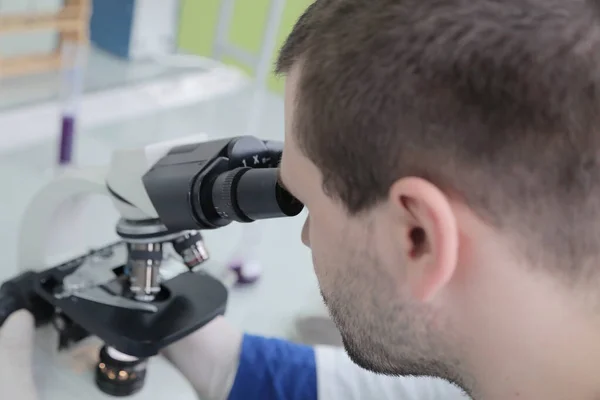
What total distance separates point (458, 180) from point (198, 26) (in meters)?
1.87

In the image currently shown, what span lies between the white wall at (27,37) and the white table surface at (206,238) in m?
0.28

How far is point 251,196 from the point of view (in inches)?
23.5

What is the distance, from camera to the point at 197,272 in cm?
85

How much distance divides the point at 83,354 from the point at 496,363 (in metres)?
0.52

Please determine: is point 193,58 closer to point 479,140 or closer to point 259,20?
point 259,20

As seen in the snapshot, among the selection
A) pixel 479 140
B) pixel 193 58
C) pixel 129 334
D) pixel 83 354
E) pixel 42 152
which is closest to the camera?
pixel 479 140

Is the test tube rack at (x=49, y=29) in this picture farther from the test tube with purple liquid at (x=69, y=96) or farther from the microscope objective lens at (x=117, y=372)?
the microscope objective lens at (x=117, y=372)

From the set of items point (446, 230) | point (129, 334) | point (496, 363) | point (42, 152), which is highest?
point (446, 230)

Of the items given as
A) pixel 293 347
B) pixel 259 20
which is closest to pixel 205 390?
pixel 293 347

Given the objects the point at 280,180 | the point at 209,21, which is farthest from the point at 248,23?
the point at 280,180

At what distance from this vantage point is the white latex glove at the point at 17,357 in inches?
27.8

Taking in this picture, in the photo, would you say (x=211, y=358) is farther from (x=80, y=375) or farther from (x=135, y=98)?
(x=135, y=98)

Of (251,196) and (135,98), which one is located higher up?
(251,196)

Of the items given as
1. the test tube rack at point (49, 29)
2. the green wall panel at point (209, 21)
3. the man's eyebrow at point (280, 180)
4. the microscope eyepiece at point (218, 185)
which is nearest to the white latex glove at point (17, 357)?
the microscope eyepiece at point (218, 185)
